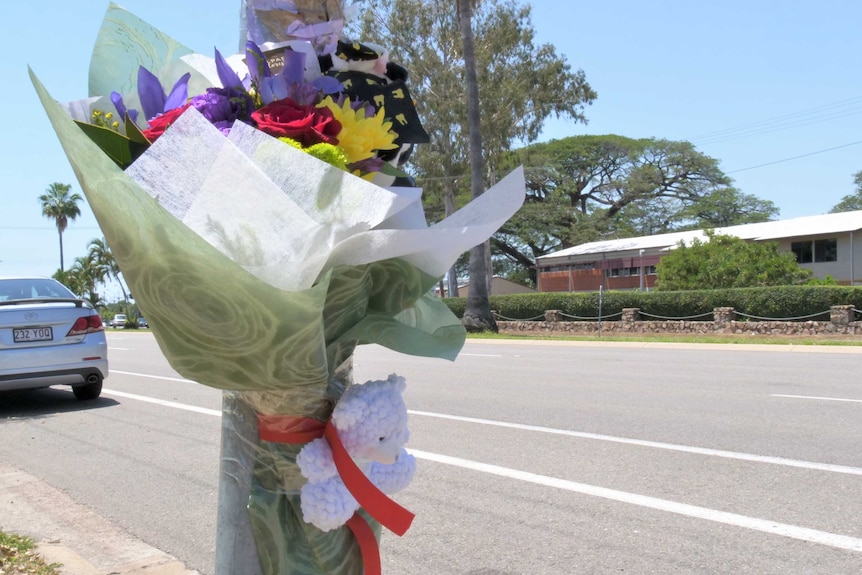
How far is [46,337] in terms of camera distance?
8766 millimetres

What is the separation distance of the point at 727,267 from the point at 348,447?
23.7 metres

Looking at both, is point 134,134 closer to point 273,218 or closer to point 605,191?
point 273,218

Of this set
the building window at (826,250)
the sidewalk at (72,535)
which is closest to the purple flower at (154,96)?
the sidewalk at (72,535)

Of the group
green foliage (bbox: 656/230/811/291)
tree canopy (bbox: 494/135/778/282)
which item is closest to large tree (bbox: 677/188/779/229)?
tree canopy (bbox: 494/135/778/282)

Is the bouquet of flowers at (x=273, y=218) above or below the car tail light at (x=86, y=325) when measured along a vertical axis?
above

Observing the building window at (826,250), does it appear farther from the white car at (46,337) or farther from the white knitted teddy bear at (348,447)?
the white knitted teddy bear at (348,447)

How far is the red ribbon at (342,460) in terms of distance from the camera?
158cm

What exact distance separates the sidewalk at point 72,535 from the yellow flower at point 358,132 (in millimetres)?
2981

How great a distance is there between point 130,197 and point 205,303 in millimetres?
219

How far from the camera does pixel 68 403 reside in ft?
32.4

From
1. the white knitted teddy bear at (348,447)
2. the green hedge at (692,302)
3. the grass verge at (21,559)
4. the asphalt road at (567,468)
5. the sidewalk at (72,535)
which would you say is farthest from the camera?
the green hedge at (692,302)

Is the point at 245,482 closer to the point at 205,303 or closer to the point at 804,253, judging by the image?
the point at 205,303

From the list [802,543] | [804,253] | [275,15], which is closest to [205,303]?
[275,15]

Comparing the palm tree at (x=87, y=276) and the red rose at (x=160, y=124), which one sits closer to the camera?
the red rose at (x=160, y=124)
